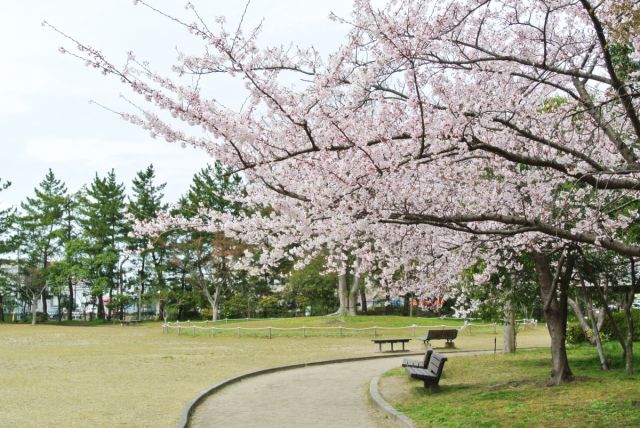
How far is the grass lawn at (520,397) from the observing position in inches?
278

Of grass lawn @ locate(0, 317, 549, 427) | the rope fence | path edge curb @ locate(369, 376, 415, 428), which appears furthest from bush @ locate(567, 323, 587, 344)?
path edge curb @ locate(369, 376, 415, 428)

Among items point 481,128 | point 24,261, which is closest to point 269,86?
point 481,128

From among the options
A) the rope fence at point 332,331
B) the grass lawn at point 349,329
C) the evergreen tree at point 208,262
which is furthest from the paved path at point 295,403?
the evergreen tree at point 208,262

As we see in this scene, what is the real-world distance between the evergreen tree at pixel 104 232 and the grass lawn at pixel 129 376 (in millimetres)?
30013

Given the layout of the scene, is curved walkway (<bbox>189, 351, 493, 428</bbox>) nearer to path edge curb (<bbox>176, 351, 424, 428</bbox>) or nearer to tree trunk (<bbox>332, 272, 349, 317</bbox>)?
path edge curb (<bbox>176, 351, 424, 428</bbox>)

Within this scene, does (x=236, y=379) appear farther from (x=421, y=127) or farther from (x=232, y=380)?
(x=421, y=127)

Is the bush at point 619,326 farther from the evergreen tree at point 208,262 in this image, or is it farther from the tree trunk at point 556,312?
the evergreen tree at point 208,262

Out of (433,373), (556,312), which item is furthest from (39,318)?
(556,312)

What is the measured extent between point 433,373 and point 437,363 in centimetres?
19

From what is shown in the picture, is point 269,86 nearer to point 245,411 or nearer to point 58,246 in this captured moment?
point 245,411

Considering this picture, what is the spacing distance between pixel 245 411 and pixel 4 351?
1520 cm

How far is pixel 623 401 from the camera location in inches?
303

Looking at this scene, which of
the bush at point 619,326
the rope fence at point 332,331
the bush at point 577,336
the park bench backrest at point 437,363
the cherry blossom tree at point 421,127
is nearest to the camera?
the cherry blossom tree at point 421,127

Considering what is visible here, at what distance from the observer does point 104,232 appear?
5097cm
